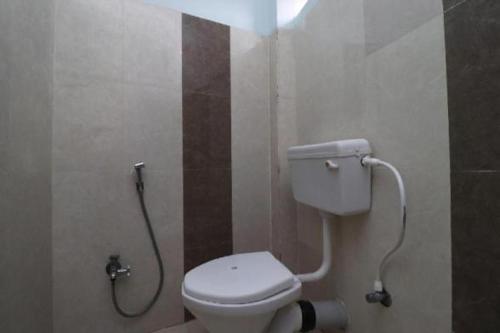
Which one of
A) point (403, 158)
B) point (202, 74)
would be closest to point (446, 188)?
point (403, 158)

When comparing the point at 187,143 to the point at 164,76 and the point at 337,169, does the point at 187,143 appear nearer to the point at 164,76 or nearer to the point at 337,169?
the point at 164,76

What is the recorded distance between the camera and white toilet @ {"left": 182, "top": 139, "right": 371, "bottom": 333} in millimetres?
729

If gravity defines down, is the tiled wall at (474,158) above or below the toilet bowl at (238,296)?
above

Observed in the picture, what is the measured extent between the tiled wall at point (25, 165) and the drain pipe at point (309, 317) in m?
0.85

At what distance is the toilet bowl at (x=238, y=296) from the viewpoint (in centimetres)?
72

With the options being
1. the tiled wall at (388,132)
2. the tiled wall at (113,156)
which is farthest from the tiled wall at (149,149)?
the tiled wall at (388,132)

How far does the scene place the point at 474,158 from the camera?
1.87 ft

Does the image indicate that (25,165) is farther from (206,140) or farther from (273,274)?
(273,274)

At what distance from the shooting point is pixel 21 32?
771 mm

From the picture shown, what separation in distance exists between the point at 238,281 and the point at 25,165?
809 mm

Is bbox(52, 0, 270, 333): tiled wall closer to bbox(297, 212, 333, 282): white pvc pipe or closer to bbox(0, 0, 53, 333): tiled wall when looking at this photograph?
bbox(0, 0, 53, 333): tiled wall

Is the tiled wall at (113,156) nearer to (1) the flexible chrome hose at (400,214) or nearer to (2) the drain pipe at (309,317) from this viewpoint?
(2) the drain pipe at (309,317)

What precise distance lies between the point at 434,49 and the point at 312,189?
61 centimetres

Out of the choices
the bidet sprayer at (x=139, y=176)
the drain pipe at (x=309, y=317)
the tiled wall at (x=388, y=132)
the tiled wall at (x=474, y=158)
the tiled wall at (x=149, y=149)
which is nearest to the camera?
the tiled wall at (x=474, y=158)
